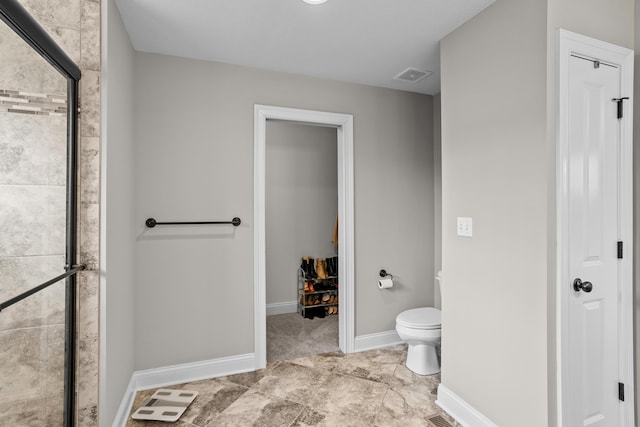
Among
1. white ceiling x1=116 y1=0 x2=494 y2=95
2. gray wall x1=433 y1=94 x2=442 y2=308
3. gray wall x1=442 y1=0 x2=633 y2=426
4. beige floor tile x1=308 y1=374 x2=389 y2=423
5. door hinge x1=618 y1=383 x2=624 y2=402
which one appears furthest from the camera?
gray wall x1=433 y1=94 x2=442 y2=308

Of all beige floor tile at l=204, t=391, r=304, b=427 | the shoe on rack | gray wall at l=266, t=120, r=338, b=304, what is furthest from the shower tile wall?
the shoe on rack

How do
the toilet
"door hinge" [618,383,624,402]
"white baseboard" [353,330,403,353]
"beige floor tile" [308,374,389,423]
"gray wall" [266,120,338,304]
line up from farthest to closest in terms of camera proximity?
"gray wall" [266,120,338,304], "white baseboard" [353,330,403,353], the toilet, "beige floor tile" [308,374,389,423], "door hinge" [618,383,624,402]

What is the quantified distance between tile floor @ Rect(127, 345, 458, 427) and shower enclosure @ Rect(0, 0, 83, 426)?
885 millimetres

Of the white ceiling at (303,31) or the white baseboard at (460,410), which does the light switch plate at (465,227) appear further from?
the white ceiling at (303,31)

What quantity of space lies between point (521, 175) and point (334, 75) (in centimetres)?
172

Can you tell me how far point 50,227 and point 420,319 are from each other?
92.8 inches

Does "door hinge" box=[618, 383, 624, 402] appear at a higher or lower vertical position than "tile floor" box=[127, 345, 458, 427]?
higher

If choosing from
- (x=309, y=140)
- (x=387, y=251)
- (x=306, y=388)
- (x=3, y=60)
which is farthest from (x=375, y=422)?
(x=309, y=140)

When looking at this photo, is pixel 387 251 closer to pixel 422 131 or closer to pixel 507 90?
pixel 422 131

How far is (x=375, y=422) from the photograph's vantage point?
200cm

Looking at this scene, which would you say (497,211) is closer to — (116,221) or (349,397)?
(349,397)

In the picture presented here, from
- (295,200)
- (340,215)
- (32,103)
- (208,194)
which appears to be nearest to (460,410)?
(340,215)

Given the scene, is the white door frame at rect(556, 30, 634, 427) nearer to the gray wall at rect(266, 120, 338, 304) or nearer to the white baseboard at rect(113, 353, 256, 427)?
the white baseboard at rect(113, 353, 256, 427)

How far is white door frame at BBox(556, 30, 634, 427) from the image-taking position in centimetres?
157
